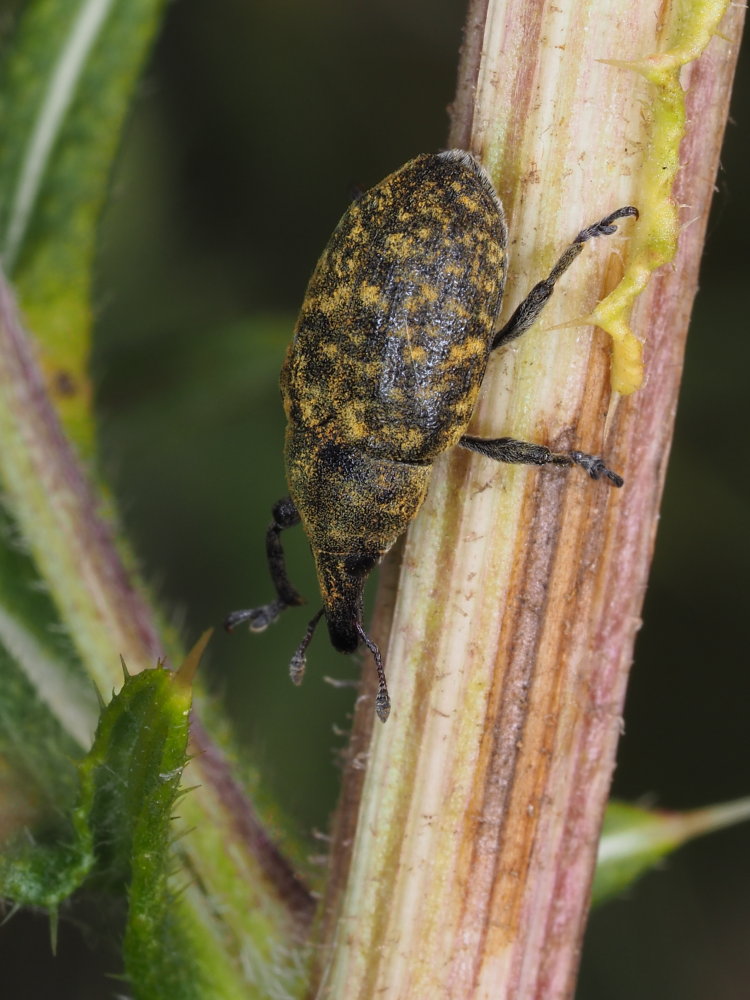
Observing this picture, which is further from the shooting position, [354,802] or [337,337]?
[337,337]

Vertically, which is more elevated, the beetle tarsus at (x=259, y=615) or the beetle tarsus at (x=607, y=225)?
the beetle tarsus at (x=607, y=225)

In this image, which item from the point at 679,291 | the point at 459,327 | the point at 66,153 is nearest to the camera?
the point at 679,291

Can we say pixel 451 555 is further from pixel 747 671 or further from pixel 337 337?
pixel 747 671

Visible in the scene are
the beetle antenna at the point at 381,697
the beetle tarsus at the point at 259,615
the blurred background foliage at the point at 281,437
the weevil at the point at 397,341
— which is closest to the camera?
the beetle antenna at the point at 381,697

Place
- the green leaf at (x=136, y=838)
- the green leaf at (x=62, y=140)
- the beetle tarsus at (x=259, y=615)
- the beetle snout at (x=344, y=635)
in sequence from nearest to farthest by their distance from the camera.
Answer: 1. the green leaf at (x=136, y=838)
2. the beetle snout at (x=344, y=635)
3. the green leaf at (x=62, y=140)
4. the beetle tarsus at (x=259, y=615)

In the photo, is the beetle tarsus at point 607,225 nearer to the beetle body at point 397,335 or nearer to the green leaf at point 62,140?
the beetle body at point 397,335

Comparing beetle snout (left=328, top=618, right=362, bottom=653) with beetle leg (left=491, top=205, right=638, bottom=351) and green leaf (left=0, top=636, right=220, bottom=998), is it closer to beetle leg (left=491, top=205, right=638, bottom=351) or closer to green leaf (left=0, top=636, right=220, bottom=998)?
green leaf (left=0, top=636, right=220, bottom=998)

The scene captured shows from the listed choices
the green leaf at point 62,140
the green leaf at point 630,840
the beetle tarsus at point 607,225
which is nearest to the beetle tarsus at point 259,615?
the green leaf at point 62,140

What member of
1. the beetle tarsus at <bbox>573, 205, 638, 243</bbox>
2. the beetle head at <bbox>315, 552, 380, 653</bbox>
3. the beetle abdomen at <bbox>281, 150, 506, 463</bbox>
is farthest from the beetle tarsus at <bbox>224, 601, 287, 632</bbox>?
the beetle tarsus at <bbox>573, 205, 638, 243</bbox>

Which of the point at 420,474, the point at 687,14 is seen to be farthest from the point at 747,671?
the point at 687,14
